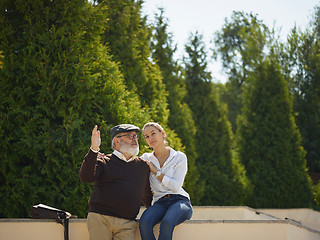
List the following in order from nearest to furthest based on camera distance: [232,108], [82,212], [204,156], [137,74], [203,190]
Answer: [82,212]
[137,74]
[203,190]
[204,156]
[232,108]

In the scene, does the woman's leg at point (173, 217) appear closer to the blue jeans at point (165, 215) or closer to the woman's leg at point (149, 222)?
the blue jeans at point (165, 215)

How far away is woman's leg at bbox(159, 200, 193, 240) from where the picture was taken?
4309 millimetres

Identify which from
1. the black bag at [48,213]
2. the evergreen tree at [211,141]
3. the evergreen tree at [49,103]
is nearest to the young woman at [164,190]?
the black bag at [48,213]

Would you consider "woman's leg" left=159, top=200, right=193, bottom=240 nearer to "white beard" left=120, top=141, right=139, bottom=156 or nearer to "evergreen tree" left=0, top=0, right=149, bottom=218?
"white beard" left=120, top=141, right=139, bottom=156

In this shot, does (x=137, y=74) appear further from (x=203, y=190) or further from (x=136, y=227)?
(x=136, y=227)

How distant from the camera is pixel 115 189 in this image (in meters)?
4.33

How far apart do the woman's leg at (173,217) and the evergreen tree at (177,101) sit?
20.4ft

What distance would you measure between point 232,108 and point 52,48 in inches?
1002

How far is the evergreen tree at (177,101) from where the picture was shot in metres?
11.7

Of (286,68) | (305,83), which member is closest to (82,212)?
(305,83)

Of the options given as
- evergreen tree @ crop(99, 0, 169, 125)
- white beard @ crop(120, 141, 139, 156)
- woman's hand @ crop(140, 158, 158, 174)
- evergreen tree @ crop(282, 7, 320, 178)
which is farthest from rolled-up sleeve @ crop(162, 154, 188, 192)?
evergreen tree @ crop(282, 7, 320, 178)

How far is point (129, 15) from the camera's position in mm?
9445

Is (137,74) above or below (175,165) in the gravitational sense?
above

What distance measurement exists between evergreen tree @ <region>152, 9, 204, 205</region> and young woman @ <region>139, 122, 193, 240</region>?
240 inches
